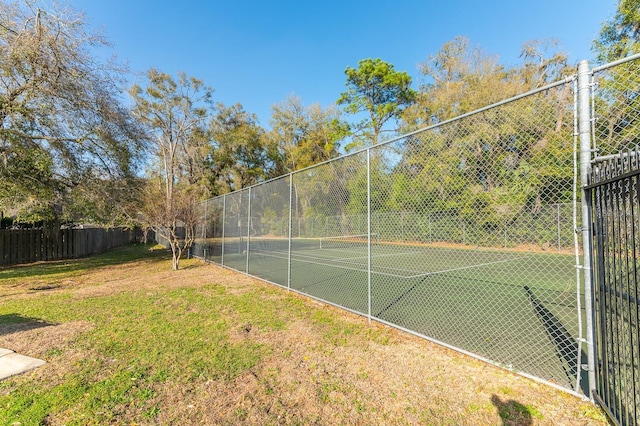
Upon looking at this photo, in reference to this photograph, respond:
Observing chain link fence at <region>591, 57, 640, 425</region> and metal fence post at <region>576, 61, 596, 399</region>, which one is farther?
metal fence post at <region>576, 61, 596, 399</region>

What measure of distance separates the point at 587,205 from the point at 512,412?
5.39 feet

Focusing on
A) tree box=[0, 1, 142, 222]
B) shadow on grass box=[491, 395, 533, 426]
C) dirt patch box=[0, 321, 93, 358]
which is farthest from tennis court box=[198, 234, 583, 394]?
tree box=[0, 1, 142, 222]

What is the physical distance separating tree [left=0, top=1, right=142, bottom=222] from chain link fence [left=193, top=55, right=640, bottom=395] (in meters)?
3.58

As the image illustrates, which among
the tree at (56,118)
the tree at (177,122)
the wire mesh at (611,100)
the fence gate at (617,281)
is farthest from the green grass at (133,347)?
the tree at (177,122)

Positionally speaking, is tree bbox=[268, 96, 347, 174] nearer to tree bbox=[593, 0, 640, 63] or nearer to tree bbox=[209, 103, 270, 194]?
tree bbox=[209, 103, 270, 194]

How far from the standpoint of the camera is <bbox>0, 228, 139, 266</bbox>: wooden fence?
10.2 metres

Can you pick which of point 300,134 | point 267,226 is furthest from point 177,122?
point 267,226

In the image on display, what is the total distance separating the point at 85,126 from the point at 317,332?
930 centimetres

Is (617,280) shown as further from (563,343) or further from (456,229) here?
(456,229)

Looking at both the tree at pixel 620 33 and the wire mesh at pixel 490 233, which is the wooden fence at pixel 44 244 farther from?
the tree at pixel 620 33

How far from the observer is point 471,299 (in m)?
5.57

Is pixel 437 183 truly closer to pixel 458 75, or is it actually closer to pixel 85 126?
pixel 85 126

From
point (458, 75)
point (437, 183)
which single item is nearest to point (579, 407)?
point (437, 183)

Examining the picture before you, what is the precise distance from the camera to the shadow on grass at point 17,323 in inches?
152
